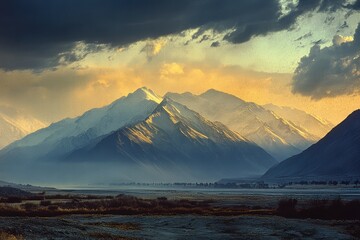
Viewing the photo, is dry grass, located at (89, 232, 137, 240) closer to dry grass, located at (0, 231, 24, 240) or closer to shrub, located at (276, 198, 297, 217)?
dry grass, located at (0, 231, 24, 240)

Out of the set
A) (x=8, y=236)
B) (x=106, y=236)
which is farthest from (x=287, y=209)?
(x=8, y=236)

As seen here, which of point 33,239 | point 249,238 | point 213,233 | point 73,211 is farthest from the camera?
point 73,211

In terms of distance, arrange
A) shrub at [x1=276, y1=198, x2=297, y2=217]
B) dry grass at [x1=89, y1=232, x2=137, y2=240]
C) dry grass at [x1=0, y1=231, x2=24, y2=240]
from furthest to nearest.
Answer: shrub at [x1=276, y1=198, x2=297, y2=217] → dry grass at [x1=89, y1=232, x2=137, y2=240] → dry grass at [x1=0, y1=231, x2=24, y2=240]

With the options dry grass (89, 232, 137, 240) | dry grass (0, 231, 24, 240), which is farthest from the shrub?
dry grass (0, 231, 24, 240)

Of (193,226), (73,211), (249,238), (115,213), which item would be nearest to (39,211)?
(73,211)

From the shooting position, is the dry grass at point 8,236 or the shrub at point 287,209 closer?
the dry grass at point 8,236

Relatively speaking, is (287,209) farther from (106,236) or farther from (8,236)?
(8,236)

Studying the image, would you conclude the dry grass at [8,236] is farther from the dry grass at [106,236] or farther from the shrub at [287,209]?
the shrub at [287,209]

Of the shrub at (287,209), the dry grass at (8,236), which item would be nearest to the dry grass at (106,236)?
the dry grass at (8,236)

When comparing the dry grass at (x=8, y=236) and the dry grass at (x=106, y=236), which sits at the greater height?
the dry grass at (x=8, y=236)

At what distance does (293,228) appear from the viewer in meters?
72.8

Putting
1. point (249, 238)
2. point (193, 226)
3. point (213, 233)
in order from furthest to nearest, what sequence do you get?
point (193, 226) → point (213, 233) → point (249, 238)

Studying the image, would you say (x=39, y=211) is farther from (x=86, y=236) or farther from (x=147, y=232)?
(x=86, y=236)

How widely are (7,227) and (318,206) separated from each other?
192 feet
